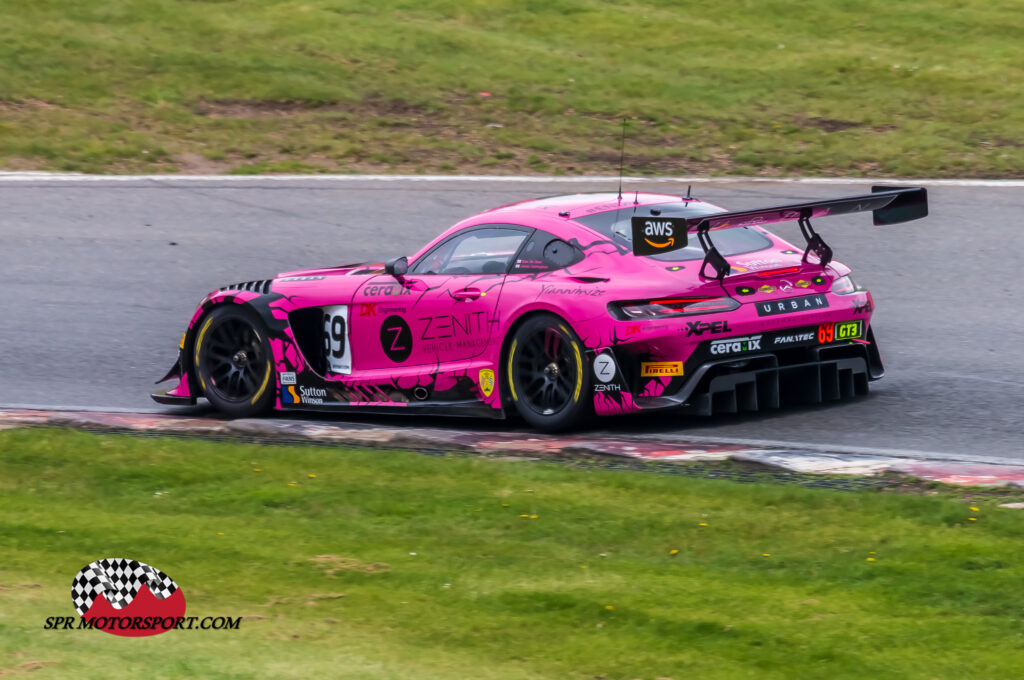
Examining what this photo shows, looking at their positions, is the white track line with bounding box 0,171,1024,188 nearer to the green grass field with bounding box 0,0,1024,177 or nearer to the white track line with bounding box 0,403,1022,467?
the green grass field with bounding box 0,0,1024,177

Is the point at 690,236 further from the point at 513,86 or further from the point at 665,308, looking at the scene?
the point at 513,86

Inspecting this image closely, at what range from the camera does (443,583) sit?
19.6 ft

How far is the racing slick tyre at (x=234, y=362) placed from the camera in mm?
10078

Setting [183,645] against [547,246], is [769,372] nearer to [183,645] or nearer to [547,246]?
[547,246]

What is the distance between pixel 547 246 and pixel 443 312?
0.74 m

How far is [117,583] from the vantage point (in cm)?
574

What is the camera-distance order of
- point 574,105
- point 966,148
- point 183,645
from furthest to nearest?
point 574,105, point 966,148, point 183,645

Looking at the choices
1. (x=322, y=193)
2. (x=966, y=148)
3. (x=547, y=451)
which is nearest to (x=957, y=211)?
(x=966, y=148)

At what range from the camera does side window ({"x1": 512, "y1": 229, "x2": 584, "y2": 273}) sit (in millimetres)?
8953

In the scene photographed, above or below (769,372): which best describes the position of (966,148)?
above

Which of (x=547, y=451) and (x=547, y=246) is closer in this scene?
(x=547, y=451)

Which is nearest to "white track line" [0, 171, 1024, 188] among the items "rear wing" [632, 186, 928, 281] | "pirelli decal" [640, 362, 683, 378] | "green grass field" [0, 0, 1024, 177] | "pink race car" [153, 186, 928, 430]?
"green grass field" [0, 0, 1024, 177]

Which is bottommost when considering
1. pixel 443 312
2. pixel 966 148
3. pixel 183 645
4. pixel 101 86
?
pixel 183 645

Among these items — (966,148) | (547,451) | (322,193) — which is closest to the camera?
(547,451)
